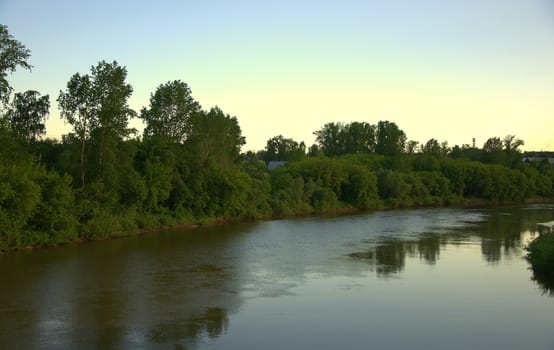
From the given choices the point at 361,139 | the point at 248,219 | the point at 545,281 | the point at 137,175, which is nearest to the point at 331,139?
the point at 361,139

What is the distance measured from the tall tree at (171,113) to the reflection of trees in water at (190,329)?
28.8 m

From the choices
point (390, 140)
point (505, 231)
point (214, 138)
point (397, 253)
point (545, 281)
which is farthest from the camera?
point (390, 140)

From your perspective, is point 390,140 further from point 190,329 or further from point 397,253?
point 190,329

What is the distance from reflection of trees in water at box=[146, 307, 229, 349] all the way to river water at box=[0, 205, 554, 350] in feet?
0.11

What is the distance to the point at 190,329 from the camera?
52.6 feet

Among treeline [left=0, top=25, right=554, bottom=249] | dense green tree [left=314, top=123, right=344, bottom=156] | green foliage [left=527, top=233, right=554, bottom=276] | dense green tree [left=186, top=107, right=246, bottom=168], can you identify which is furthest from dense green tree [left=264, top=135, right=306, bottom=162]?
green foliage [left=527, top=233, right=554, bottom=276]

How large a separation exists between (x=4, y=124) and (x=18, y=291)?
12.6 meters

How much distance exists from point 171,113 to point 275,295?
2777 centimetres

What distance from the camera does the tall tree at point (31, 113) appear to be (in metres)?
36.3

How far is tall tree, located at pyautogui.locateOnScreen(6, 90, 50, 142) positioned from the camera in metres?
36.3

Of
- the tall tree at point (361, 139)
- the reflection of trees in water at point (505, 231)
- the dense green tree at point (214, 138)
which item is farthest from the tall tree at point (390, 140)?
the dense green tree at point (214, 138)

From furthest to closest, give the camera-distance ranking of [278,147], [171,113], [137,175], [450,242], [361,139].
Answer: [278,147] < [361,139] < [171,113] < [137,175] < [450,242]

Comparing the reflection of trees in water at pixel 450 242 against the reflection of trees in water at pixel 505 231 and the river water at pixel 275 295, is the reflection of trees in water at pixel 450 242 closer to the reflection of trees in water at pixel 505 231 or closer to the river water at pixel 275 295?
the reflection of trees in water at pixel 505 231

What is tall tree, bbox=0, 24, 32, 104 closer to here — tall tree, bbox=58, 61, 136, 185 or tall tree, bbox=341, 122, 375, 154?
tall tree, bbox=58, 61, 136, 185
